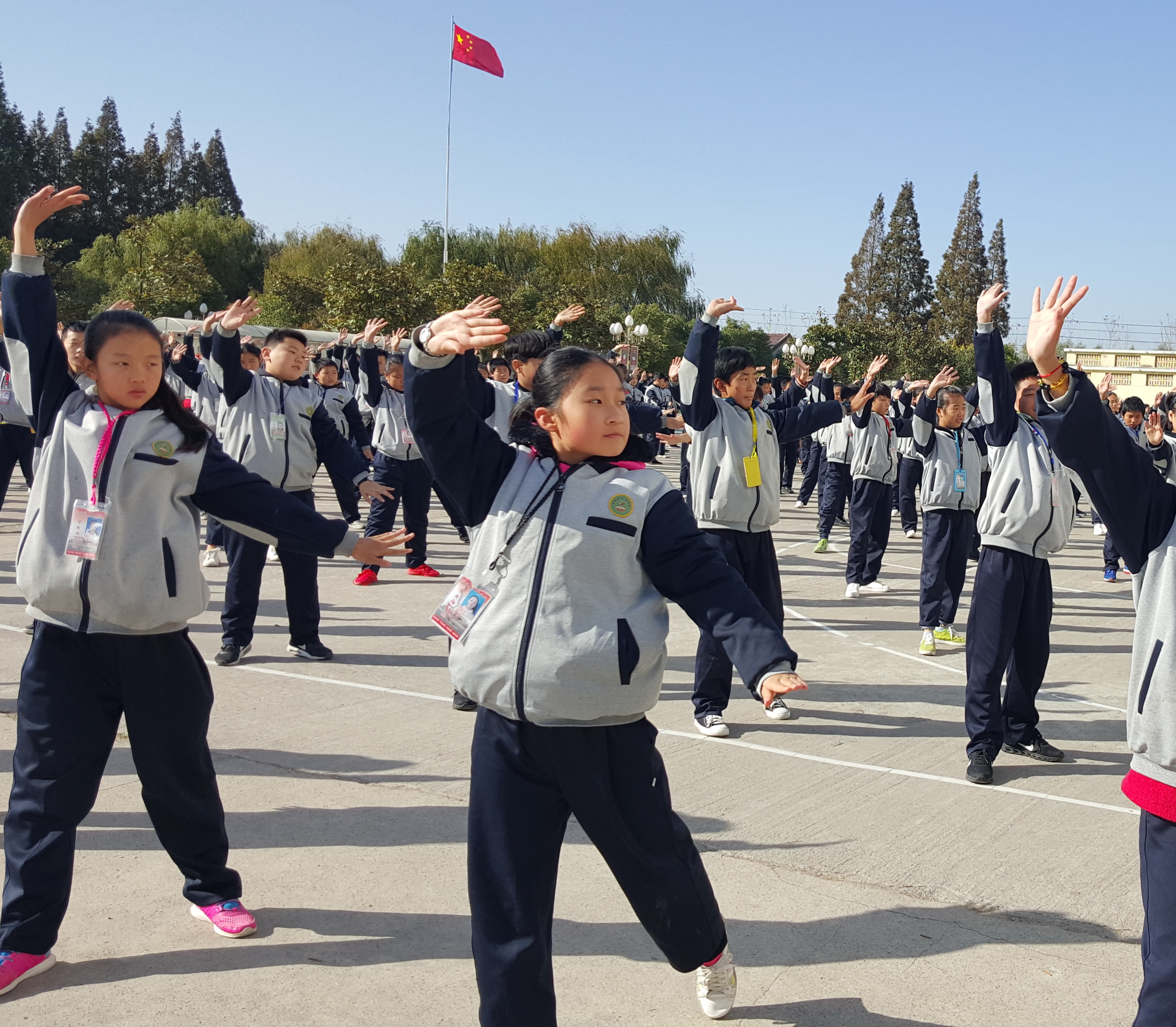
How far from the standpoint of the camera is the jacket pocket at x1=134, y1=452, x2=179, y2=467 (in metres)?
3.31

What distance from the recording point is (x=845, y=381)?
49250 mm

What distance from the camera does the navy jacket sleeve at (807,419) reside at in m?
6.47

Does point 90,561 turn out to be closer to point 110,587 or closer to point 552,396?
point 110,587

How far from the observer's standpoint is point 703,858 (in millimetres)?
4184

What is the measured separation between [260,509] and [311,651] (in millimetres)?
4012

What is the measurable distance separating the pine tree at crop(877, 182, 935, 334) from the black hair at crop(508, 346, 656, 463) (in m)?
70.8

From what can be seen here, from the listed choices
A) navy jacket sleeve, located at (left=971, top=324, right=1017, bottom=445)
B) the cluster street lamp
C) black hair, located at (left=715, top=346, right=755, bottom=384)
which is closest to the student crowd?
navy jacket sleeve, located at (left=971, top=324, right=1017, bottom=445)

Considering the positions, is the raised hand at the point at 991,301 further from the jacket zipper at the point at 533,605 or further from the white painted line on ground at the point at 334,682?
the white painted line on ground at the point at 334,682

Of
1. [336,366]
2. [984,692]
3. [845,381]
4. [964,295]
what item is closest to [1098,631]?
[984,692]

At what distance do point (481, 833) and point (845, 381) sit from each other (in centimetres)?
4841

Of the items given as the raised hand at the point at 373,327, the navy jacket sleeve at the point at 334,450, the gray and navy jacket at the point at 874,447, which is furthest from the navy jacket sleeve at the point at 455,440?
the gray and navy jacket at the point at 874,447

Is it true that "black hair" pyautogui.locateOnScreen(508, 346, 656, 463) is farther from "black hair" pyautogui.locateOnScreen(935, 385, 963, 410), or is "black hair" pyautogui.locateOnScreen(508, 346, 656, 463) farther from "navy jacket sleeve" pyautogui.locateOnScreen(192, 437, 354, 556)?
"black hair" pyautogui.locateOnScreen(935, 385, 963, 410)

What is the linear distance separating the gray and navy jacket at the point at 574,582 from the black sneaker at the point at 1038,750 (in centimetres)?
354

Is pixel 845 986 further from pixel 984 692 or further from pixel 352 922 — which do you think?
pixel 984 692
